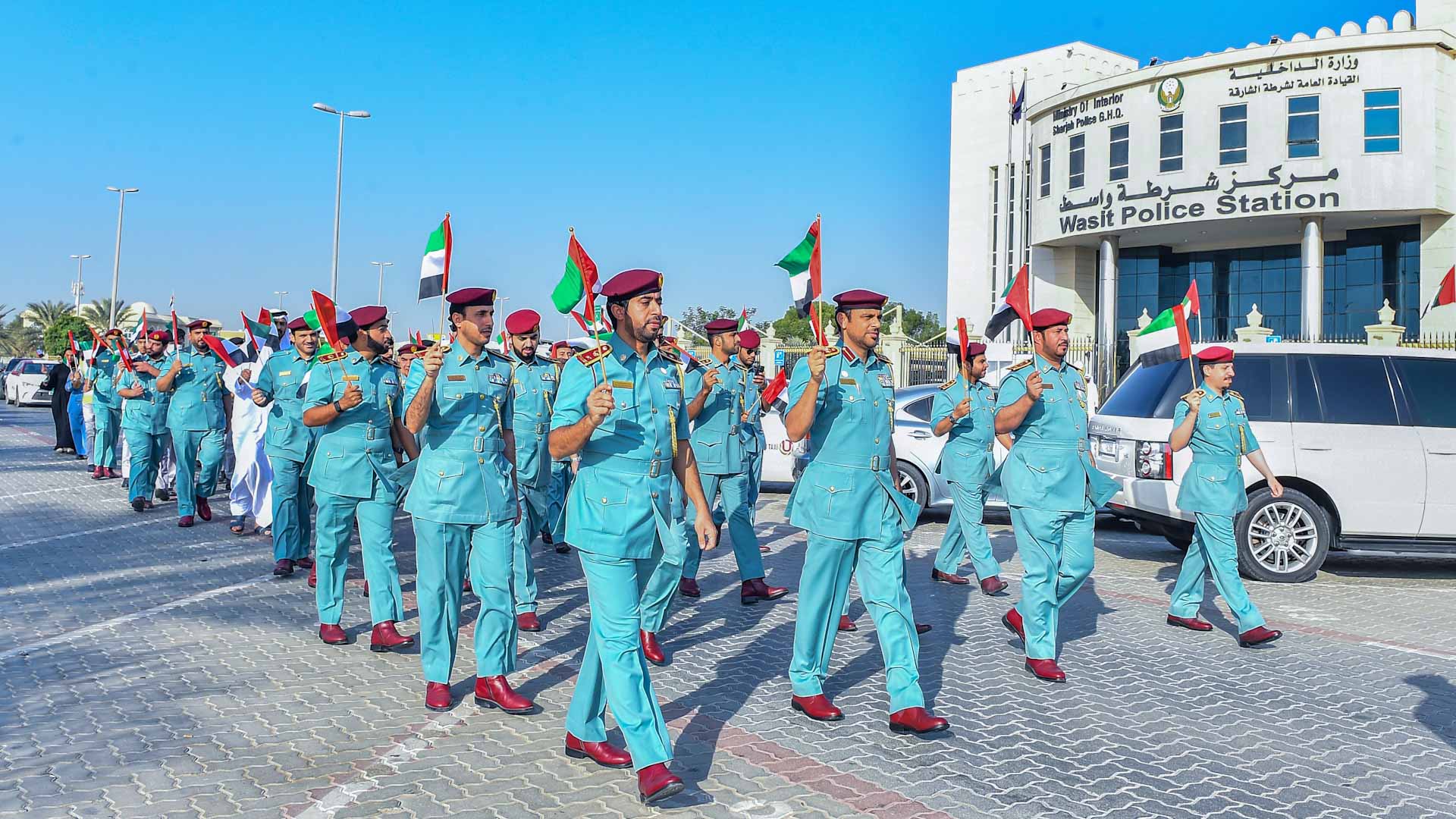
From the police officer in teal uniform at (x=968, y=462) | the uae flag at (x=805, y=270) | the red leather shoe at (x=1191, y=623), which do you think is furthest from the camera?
the police officer in teal uniform at (x=968, y=462)

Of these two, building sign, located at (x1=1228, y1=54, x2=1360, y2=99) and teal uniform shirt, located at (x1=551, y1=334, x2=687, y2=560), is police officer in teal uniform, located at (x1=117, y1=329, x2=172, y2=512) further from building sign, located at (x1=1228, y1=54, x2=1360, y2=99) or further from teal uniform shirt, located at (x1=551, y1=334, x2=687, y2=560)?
building sign, located at (x1=1228, y1=54, x2=1360, y2=99)

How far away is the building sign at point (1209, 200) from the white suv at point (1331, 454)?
24.0 meters

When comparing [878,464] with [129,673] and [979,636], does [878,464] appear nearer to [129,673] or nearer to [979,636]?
[979,636]

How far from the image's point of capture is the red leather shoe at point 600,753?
443 cm

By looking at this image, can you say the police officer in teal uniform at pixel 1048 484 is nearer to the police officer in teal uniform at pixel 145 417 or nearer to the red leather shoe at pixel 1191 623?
the red leather shoe at pixel 1191 623

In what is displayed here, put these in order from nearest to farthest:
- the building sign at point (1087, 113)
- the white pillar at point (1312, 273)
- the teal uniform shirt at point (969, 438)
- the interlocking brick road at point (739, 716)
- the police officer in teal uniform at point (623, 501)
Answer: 1. the police officer in teal uniform at point (623, 501)
2. the interlocking brick road at point (739, 716)
3. the teal uniform shirt at point (969, 438)
4. the white pillar at point (1312, 273)
5. the building sign at point (1087, 113)

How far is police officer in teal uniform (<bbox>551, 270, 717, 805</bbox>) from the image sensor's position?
409 centimetres

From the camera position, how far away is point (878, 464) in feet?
17.3

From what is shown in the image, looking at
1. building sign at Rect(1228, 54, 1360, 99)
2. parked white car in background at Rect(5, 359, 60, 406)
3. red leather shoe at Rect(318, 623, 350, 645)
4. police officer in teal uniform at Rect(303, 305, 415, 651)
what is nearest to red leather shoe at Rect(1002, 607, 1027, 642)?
police officer in teal uniform at Rect(303, 305, 415, 651)

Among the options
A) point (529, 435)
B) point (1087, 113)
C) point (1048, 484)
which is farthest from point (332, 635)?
point (1087, 113)

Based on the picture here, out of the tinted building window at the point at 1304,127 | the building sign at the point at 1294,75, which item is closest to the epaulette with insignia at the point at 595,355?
the tinted building window at the point at 1304,127

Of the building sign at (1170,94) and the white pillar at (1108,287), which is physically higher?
the building sign at (1170,94)

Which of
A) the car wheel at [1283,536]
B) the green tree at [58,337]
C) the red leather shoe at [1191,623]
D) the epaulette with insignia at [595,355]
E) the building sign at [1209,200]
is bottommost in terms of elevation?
the red leather shoe at [1191,623]

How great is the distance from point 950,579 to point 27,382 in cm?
4092
